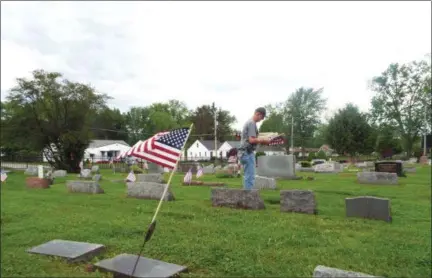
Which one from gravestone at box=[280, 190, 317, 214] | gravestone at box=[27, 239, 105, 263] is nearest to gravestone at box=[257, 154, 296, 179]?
gravestone at box=[280, 190, 317, 214]

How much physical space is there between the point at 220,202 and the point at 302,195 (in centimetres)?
189

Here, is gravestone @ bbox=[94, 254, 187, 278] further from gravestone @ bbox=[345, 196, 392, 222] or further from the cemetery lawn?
gravestone @ bbox=[345, 196, 392, 222]

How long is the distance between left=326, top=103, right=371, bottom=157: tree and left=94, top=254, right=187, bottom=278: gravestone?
46446 mm

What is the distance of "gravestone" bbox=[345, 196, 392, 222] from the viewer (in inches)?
301

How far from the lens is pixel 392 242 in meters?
5.95

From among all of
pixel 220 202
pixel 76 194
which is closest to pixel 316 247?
pixel 220 202

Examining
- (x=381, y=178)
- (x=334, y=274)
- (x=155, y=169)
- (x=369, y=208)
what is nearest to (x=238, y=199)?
(x=369, y=208)

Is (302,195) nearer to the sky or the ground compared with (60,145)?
nearer to the ground

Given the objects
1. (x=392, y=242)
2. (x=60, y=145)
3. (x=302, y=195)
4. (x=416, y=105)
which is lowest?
(x=392, y=242)

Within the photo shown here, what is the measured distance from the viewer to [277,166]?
718 inches

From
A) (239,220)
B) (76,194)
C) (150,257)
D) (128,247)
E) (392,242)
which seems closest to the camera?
(150,257)

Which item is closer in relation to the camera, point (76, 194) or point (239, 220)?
point (239, 220)

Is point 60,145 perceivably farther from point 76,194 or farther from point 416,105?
point 416,105

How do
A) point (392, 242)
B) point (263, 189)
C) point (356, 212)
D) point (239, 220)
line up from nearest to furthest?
1. point (392, 242)
2. point (239, 220)
3. point (356, 212)
4. point (263, 189)
